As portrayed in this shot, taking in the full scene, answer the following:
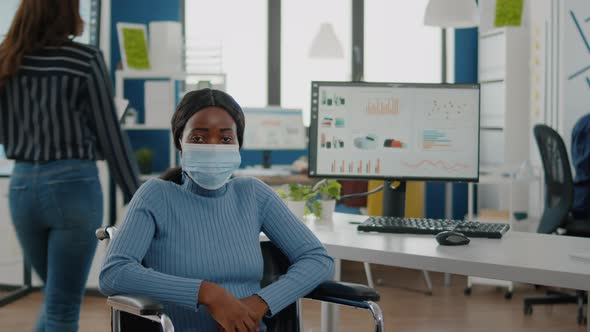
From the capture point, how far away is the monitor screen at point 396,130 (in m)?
2.50

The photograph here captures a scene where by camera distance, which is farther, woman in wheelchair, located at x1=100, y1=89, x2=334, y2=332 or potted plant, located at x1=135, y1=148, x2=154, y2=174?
potted plant, located at x1=135, y1=148, x2=154, y2=174

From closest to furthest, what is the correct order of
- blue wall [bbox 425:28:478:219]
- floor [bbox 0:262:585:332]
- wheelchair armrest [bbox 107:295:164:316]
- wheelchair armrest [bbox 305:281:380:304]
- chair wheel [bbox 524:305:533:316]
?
1. wheelchair armrest [bbox 107:295:164:316]
2. wheelchair armrest [bbox 305:281:380:304]
3. floor [bbox 0:262:585:332]
4. chair wheel [bbox 524:305:533:316]
5. blue wall [bbox 425:28:478:219]

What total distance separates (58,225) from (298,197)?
2.82ft

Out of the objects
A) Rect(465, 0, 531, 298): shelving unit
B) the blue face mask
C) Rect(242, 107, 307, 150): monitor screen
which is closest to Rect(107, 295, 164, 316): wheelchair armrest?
the blue face mask

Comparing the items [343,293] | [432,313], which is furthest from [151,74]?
[343,293]

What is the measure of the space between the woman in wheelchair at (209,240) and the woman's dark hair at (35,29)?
0.53m

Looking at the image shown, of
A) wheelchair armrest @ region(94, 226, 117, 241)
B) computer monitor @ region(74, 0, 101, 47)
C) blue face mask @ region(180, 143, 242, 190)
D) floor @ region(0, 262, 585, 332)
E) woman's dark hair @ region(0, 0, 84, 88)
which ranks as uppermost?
computer monitor @ region(74, 0, 101, 47)

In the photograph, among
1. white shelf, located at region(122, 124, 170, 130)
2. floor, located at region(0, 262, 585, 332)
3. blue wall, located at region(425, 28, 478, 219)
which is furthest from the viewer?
blue wall, located at region(425, 28, 478, 219)

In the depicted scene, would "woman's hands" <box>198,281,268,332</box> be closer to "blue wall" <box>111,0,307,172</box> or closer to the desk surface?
the desk surface

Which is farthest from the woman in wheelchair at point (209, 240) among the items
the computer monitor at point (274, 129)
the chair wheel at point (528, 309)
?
the computer monitor at point (274, 129)

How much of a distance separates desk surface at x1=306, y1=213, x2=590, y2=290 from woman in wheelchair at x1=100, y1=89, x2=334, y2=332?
0.26 m

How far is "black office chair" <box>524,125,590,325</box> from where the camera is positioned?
383 cm

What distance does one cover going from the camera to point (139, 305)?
1.42 meters

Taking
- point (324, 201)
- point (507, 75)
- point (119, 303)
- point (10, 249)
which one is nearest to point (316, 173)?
point (324, 201)
